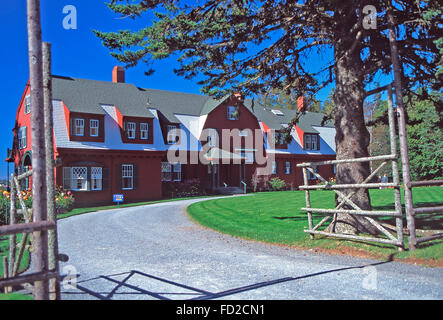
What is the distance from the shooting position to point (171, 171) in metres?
31.3

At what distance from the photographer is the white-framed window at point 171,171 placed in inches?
1222

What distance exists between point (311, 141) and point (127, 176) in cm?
2121

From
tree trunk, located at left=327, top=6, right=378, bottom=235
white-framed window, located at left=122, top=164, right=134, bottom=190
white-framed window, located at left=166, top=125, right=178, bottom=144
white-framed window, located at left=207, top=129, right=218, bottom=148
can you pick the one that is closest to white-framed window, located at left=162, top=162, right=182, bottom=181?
white-framed window, located at left=166, top=125, right=178, bottom=144

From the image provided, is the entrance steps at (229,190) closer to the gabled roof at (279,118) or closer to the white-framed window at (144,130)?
the white-framed window at (144,130)

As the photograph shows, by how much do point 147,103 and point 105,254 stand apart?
77.2 feet

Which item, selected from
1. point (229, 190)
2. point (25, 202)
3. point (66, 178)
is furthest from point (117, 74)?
point (25, 202)

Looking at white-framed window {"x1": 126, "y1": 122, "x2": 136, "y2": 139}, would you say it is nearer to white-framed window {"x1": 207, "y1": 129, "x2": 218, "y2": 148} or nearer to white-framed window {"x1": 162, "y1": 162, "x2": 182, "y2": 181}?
white-framed window {"x1": 162, "y1": 162, "x2": 182, "y2": 181}

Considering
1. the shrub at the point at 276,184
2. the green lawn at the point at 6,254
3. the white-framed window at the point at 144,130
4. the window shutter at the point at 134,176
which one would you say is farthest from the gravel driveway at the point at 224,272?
the shrub at the point at 276,184

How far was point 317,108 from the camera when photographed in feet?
211

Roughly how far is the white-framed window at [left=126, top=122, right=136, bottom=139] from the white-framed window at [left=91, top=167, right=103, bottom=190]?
351 cm

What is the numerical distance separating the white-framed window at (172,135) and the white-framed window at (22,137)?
10.7 metres

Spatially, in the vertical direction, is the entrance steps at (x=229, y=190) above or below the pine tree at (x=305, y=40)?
below

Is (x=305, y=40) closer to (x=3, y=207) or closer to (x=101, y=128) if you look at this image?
(x=3, y=207)
